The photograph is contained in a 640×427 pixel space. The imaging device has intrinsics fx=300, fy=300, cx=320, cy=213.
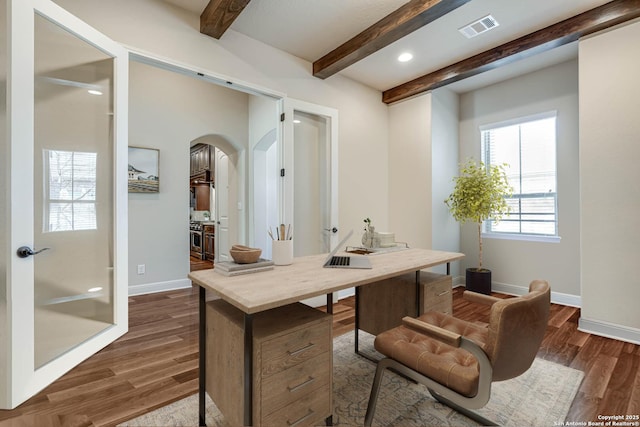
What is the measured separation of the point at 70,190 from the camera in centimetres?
228

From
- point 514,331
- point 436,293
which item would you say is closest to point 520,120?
point 436,293

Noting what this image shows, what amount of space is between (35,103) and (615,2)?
453 cm

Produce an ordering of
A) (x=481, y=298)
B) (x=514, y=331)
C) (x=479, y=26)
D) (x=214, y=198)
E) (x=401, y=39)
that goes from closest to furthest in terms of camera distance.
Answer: (x=514, y=331), (x=481, y=298), (x=479, y=26), (x=401, y=39), (x=214, y=198)

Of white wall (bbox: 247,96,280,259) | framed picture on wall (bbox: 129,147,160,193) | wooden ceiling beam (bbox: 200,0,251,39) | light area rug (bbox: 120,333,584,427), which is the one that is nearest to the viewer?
light area rug (bbox: 120,333,584,427)

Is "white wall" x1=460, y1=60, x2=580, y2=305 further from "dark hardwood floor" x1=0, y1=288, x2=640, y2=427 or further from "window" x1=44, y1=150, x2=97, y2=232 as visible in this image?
"window" x1=44, y1=150, x2=97, y2=232

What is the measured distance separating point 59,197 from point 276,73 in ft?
7.51

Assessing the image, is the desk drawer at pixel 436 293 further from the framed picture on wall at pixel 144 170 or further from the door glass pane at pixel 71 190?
the framed picture on wall at pixel 144 170

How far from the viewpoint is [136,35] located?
2418mm

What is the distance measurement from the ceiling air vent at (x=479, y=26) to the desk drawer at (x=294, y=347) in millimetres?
3033

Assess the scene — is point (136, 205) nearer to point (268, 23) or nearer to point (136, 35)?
point (136, 35)

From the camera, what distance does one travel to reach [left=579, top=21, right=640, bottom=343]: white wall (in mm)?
2596

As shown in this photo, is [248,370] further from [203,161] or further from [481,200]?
[203,161]

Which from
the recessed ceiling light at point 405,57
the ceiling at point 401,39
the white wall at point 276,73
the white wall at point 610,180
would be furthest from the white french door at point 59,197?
the white wall at point 610,180

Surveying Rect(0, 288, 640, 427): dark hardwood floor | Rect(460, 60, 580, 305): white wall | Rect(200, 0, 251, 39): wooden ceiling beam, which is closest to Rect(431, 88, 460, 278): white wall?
Rect(460, 60, 580, 305): white wall
